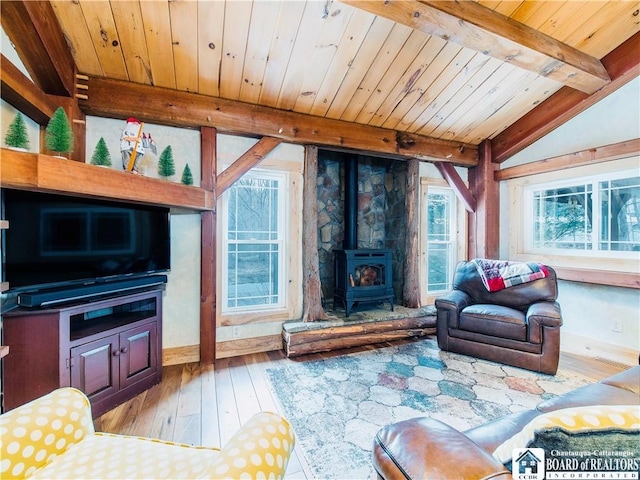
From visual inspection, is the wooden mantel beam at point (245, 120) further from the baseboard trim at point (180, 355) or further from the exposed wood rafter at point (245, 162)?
the baseboard trim at point (180, 355)

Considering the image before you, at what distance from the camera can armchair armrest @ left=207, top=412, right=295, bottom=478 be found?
2.38 feet

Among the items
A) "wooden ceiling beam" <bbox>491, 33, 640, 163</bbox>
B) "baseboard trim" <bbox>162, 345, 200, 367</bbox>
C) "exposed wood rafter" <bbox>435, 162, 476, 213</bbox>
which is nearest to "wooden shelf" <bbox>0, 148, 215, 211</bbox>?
"baseboard trim" <bbox>162, 345, 200, 367</bbox>

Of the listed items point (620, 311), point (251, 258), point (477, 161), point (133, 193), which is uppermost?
point (477, 161)

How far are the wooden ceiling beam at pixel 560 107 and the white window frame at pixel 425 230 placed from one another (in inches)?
32.3

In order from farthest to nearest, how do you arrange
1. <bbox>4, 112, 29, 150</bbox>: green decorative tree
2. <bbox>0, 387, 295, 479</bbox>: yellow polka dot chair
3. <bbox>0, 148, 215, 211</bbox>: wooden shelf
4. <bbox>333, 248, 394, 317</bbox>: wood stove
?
<bbox>333, 248, 394, 317</bbox>: wood stove < <bbox>4, 112, 29, 150</bbox>: green decorative tree < <bbox>0, 148, 215, 211</bbox>: wooden shelf < <bbox>0, 387, 295, 479</bbox>: yellow polka dot chair

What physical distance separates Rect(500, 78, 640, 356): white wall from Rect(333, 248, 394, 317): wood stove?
214cm

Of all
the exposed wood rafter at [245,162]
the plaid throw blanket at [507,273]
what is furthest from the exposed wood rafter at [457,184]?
the exposed wood rafter at [245,162]

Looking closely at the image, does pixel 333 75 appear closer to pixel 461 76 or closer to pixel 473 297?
pixel 461 76

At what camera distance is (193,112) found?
8.76ft

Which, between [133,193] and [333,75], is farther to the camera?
[333,75]

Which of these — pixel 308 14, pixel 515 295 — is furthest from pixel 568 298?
pixel 308 14

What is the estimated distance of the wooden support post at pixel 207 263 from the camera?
2.77m

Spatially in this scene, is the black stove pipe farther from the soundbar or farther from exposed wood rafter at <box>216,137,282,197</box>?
the soundbar

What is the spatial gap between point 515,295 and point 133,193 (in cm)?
366
